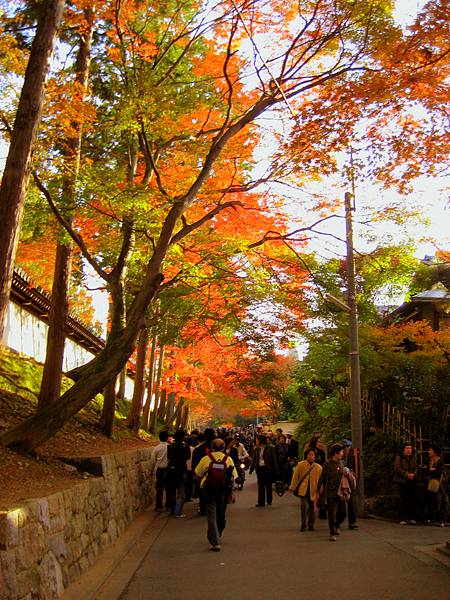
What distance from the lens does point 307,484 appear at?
11844 millimetres

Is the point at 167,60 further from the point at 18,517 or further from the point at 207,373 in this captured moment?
the point at 207,373

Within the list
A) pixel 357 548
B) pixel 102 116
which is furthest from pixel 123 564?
pixel 102 116

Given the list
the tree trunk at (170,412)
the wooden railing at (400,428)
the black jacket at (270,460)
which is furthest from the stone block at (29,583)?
the tree trunk at (170,412)

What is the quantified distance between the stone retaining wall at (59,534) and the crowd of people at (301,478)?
61.3 inches

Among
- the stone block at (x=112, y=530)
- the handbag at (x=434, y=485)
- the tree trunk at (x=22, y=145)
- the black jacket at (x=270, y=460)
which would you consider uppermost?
the tree trunk at (x=22, y=145)

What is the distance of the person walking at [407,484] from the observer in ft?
43.9

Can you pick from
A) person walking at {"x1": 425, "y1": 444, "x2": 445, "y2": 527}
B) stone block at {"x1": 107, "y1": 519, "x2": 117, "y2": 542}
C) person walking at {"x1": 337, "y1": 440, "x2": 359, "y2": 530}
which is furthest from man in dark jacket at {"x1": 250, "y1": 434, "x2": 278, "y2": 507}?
stone block at {"x1": 107, "y1": 519, "x2": 117, "y2": 542}

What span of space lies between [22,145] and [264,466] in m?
11.1

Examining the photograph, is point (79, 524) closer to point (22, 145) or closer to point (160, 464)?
point (22, 145)

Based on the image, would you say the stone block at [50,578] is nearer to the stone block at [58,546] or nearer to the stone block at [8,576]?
the stone block at [58,546]

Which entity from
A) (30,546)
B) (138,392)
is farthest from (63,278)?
(138,392)

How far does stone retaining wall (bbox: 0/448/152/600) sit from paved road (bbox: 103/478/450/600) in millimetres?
519

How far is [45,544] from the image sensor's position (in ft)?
20.0

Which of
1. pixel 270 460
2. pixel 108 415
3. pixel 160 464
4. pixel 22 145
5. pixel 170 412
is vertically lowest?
pixel 160 464
